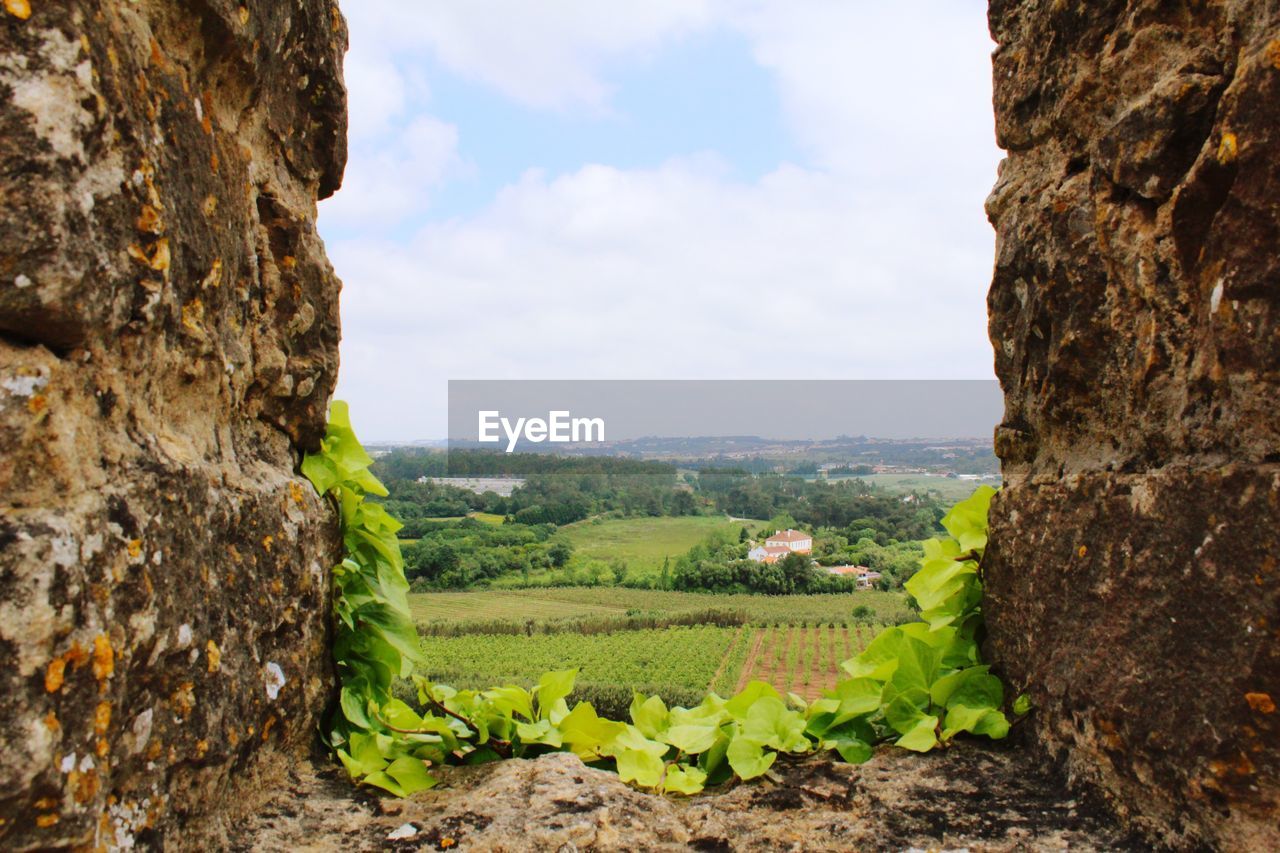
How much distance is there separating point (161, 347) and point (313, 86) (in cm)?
127

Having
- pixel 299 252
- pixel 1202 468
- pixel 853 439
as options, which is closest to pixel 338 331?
pixel 299 252

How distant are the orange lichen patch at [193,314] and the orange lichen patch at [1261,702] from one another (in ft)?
6.73

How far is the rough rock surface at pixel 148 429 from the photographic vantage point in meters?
1.25

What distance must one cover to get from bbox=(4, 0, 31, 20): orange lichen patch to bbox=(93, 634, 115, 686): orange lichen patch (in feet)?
2.97

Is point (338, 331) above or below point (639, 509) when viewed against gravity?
above

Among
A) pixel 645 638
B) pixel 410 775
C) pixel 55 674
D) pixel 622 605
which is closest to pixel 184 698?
pixel 55 674

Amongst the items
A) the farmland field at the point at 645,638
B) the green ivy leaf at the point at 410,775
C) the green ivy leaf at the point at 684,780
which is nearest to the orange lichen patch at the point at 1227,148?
the green ivy leaf at the point at 684,780

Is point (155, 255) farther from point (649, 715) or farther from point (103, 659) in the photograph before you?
point (649, 715)

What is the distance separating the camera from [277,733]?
6.88 ft

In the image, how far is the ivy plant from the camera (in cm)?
230

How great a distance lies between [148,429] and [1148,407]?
200cm

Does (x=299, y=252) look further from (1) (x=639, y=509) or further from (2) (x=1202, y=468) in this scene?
(1) (x=639, y=509)

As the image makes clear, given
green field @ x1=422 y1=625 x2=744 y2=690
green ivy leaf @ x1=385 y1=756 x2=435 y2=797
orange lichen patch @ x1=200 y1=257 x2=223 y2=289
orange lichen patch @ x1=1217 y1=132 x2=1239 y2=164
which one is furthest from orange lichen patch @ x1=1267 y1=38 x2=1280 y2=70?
green field @ x1=422 y1=625 x2=744 y2=690

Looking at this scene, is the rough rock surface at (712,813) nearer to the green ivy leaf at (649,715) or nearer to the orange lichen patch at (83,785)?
the green ivy leaf at (649,715)
